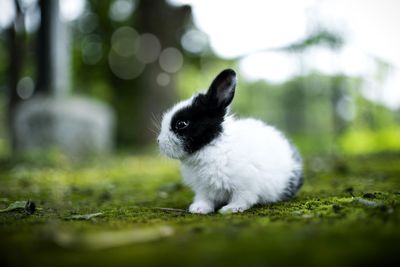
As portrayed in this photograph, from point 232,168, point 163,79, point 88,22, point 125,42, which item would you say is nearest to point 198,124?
point 232,168

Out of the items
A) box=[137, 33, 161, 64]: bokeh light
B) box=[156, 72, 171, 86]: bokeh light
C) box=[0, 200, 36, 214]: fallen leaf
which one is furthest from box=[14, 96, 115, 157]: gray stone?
box=[0, 200, 36, 214]: fallen leaf

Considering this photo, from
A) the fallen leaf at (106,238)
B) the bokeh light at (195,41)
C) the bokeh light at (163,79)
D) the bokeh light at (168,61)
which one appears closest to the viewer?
the fallen leaf at (106,238)

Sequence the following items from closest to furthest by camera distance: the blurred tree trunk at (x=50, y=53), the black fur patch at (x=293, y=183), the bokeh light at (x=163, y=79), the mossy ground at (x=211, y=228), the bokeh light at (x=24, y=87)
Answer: the mossy ground at (x=211, y=228) → the black fur patch at (x=293, y=183) → the blurred tree trunk at (x=50, y=53) → the bokeh light at (x=163, y=79) → the bokeh light at (x=24, y=87)

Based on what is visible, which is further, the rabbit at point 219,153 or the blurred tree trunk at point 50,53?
the blurred tree trunk at point 50,53

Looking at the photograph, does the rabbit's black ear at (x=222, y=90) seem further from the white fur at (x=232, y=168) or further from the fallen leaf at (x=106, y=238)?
the fallen leaf at (x=106, y=238)

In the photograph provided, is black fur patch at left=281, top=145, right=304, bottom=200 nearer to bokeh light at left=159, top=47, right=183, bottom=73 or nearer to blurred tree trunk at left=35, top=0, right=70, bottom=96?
blurred tree trunk at left=35, top=0, right=70, bottom=96

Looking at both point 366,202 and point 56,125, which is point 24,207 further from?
point 56,125

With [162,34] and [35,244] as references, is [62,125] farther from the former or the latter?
[35,244]

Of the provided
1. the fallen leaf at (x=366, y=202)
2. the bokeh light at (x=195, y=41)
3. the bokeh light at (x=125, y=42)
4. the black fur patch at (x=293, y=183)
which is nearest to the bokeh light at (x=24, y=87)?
the bokeh light at (x=125, y=42)
